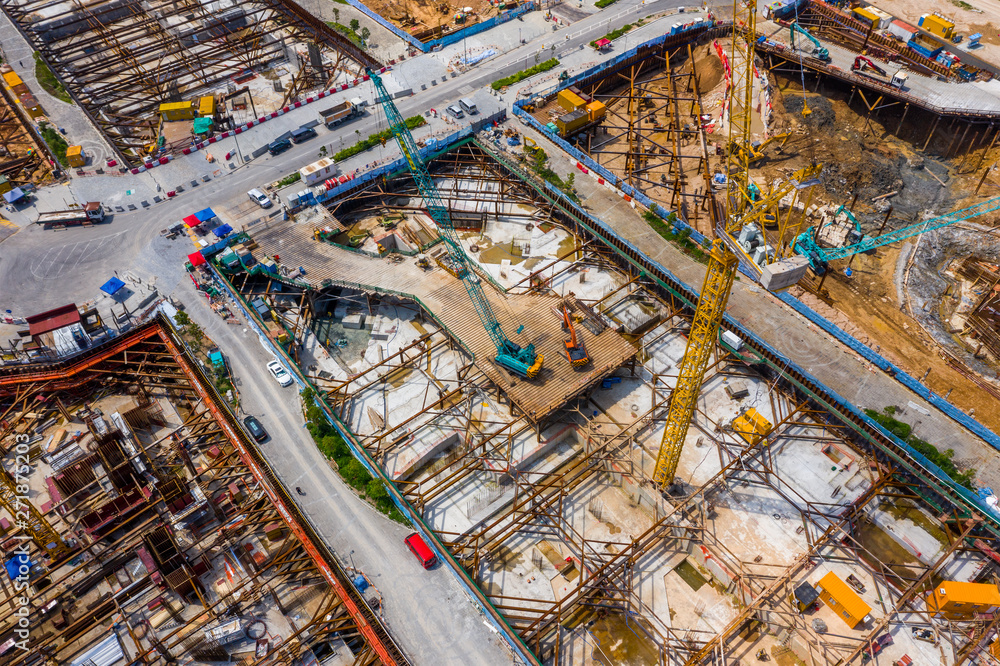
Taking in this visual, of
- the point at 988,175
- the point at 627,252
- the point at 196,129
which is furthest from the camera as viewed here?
the point at 196,129

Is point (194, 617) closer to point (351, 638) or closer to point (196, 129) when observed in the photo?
point (351, 638)

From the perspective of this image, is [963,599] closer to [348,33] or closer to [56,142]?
[348,33]

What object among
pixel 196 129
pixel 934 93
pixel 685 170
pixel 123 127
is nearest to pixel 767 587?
pixel 685 170

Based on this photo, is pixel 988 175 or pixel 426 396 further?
pixel 988 175

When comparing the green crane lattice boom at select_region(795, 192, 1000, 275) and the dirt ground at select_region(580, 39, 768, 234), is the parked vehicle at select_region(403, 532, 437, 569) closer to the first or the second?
the dirt ground at select_region(580, 39, 768, 234)

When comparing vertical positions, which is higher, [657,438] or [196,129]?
[196,129]

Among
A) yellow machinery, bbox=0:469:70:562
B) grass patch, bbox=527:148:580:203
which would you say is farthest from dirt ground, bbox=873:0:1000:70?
yellow machinery, bbox=0:469:70:562
